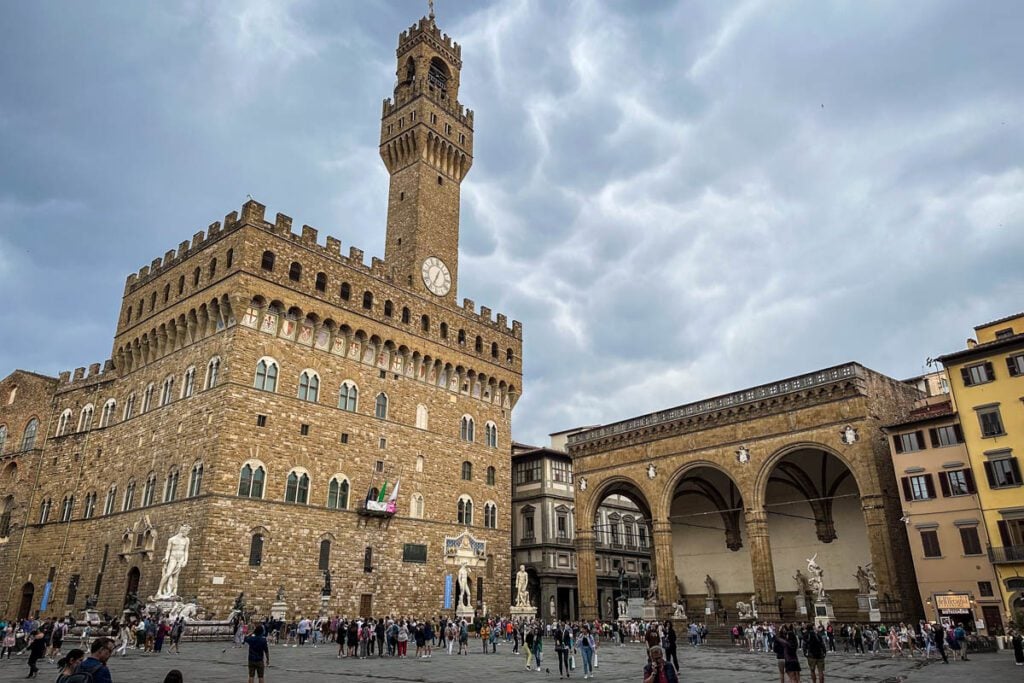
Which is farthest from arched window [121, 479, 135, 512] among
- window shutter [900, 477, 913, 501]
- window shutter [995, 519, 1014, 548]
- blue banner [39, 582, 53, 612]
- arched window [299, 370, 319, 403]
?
window shutter [995, 519, 1014, 548]

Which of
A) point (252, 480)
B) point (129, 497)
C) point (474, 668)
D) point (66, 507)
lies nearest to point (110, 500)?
point (129, 497)

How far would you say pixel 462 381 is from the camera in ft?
131

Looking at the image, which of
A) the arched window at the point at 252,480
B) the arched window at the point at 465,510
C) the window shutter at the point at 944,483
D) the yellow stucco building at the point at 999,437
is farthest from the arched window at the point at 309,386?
the yellow stucco building at the point at 999,437

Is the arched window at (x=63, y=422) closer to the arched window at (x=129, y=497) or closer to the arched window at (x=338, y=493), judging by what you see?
the arched window at (x=129, y=497)

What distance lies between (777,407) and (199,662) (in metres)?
24.5

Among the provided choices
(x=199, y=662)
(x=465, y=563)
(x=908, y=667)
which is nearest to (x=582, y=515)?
(x=465, y=563)

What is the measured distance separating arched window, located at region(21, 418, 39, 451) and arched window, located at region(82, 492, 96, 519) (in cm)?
758

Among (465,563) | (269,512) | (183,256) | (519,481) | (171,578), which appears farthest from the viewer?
(519,481)

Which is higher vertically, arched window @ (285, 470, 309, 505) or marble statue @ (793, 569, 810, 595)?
arched window @ (285, 470, 309, 505)

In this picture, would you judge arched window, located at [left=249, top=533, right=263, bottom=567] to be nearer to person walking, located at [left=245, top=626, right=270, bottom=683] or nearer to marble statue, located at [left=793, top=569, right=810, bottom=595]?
person walking, located at [left=245, top=626, right=270, bottom=683]

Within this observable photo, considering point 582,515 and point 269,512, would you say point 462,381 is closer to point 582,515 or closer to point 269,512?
point 582,515

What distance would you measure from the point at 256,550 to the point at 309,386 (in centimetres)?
782

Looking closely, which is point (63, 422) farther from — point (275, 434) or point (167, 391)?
point (275, 434)

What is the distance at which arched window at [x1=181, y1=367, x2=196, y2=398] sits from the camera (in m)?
30.7
